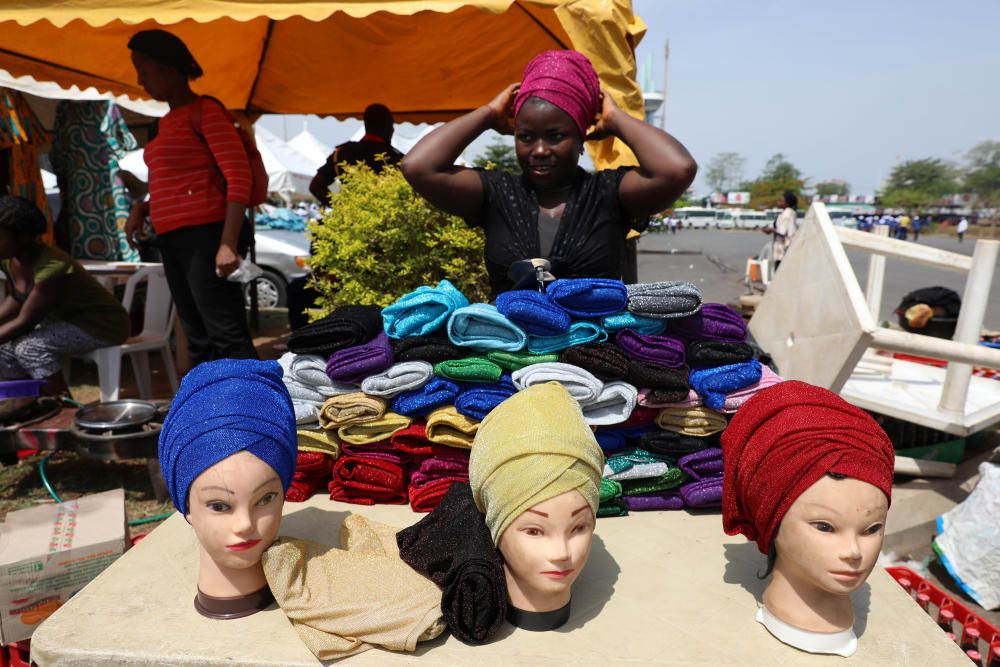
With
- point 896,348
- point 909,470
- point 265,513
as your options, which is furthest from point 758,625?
point 909,470

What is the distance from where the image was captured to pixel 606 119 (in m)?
2.37

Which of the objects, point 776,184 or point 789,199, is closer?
point 789,199

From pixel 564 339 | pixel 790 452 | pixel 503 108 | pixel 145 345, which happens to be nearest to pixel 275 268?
pixel 145 345

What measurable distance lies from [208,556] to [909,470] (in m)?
3.75

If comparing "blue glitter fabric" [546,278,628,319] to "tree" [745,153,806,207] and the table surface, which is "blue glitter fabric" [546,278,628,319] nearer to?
the table surface

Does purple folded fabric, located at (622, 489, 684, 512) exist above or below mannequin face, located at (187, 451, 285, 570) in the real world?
below

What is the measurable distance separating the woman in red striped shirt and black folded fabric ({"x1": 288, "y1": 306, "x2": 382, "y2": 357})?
1316 millimetres

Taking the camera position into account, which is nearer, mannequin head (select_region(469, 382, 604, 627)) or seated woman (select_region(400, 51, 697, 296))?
mannequin head (select_region(469, 382, 604, 627))

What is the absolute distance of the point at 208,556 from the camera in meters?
1.69

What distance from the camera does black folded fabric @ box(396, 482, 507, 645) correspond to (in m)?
1.60

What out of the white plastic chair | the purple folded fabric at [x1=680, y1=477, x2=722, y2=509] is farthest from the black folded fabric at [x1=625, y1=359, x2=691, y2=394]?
the white plastic chair

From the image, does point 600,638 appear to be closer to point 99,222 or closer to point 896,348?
point 896,348

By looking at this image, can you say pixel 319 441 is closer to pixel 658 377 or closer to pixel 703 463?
pixel 658 377

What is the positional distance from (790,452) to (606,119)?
4.83 feet
